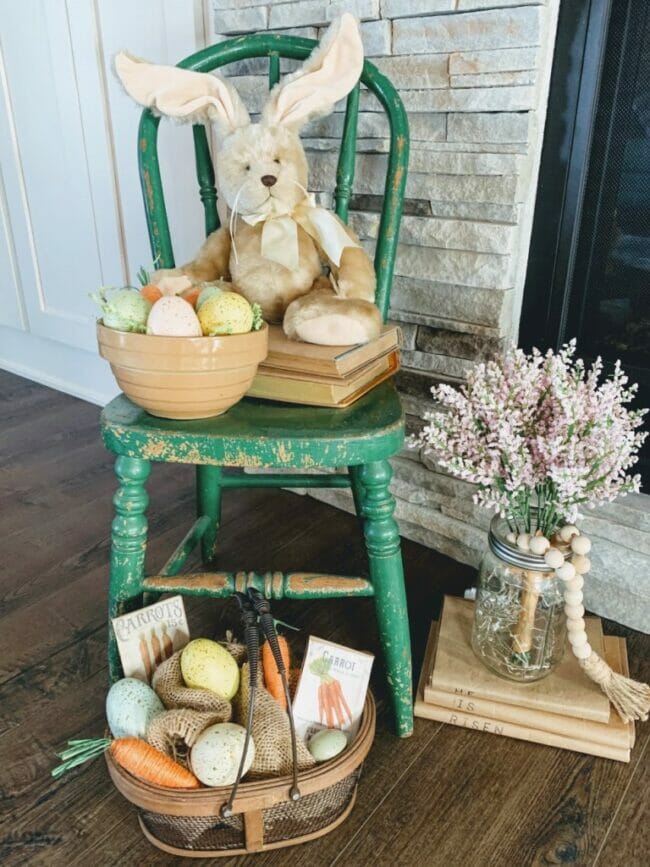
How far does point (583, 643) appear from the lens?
2.85ft

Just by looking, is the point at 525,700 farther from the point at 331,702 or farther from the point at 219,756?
the point at 219,756

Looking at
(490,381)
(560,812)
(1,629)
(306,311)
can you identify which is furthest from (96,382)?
(560,812)

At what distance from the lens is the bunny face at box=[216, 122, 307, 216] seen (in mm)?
924

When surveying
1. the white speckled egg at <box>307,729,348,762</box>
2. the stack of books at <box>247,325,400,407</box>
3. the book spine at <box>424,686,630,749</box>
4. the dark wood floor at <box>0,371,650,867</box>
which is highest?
the stack of books at <box>247,325,400,407</box>

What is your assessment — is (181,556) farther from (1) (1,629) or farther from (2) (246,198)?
(2) (246,198)

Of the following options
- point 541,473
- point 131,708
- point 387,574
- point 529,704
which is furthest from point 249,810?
point 541,473

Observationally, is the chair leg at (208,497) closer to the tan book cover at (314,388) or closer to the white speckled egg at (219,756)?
the tan book cover at (314,388)

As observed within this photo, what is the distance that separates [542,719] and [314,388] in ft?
1.72

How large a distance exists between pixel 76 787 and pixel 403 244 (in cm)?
92

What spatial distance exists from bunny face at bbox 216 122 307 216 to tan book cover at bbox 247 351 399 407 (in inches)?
10.2

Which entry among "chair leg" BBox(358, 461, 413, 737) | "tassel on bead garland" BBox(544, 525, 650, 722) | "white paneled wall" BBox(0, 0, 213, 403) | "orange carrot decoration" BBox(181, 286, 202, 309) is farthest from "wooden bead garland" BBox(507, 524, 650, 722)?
"white paneled wall" BBox(0, 0, 213, 403)

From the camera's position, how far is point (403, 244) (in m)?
1.15

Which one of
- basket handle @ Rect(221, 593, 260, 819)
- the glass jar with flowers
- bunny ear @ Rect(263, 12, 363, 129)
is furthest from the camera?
bunny ear @ Rect(263, 12, 363, 129)

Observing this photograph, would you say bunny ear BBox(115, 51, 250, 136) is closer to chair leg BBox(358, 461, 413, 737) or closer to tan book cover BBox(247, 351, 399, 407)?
tan book cover BBox(247, 351, 399, 407)
